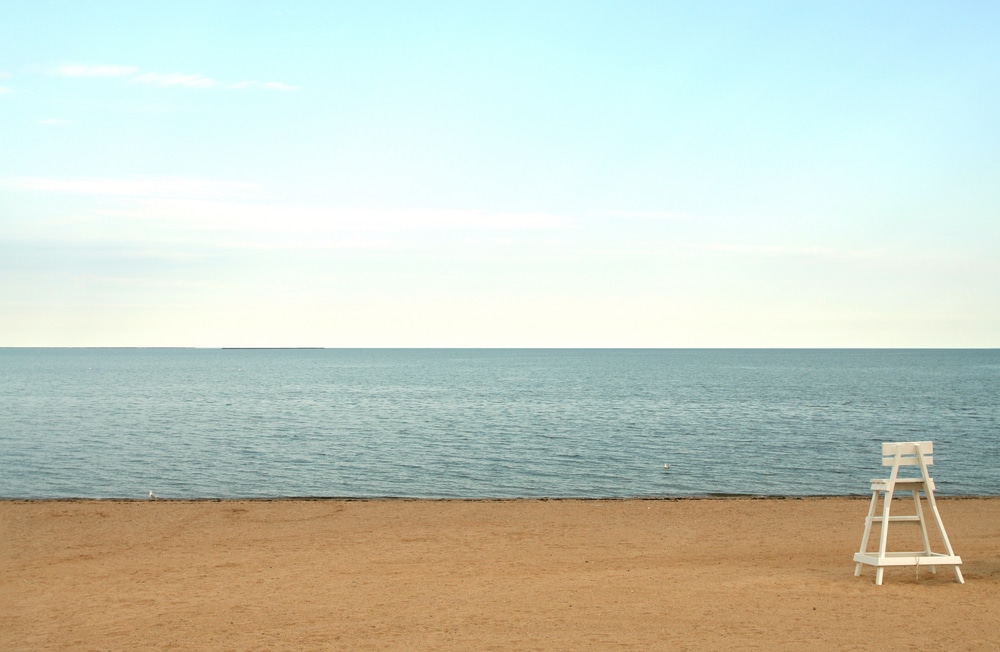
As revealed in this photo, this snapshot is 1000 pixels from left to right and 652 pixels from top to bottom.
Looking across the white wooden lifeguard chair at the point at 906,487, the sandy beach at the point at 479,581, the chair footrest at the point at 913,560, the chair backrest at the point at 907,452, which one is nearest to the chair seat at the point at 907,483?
the white wooden lifeguard chair at the point at 906,487

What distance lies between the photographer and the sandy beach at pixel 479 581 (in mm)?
8953

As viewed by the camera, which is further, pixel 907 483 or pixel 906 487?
pixel 906 487

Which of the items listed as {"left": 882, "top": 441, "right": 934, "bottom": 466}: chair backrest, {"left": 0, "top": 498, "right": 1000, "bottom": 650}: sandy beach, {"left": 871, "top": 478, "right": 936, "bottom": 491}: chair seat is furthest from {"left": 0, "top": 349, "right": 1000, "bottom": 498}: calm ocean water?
{"left": 882, "top": 441, "right": 934, "bottom": 466}: chair backrest

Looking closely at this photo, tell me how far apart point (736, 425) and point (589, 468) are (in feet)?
67.3

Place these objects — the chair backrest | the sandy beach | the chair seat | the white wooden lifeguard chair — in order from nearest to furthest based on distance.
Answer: the sandy beach < the chair backrest < the white wooden lifeguard chair < the chair seat

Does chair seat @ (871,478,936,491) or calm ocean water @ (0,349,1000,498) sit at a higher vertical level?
chair seat @ (871,478,936,491)

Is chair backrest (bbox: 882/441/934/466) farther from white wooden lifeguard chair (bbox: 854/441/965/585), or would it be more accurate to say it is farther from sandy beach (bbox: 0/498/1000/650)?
sandy beach (bbox: 0/498/1000/650)

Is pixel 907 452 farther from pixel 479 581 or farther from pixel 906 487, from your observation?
pixel 479 581

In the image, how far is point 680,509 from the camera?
1903cm

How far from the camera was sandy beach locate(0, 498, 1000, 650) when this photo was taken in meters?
8.95

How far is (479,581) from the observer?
11.8m

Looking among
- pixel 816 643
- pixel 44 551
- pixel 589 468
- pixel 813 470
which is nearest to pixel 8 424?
pixel 589 468

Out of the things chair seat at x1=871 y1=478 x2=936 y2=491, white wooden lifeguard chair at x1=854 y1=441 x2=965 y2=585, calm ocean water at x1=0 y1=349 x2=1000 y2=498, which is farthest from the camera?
calm ocean water at x1=0 y1=349 x2=1000 y2=498

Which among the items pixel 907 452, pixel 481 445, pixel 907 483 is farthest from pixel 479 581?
pixel 481 445
